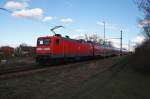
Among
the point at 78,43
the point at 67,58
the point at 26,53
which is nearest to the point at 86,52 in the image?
the point at 78,43

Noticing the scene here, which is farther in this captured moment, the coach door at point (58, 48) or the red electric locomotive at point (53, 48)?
the coach door at point (58, 48)

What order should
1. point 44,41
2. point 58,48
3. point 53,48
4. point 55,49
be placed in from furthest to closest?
point 58,48 < point 44,41 < point 55,49 < point 53,48

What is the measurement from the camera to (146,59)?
21.6 m

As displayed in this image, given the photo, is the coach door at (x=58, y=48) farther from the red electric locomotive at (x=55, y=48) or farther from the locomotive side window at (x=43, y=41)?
the locomotive side window at (x=43, y=41)

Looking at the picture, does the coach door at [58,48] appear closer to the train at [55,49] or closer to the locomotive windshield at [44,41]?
the train at [55,49]

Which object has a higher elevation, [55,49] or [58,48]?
[58,48]

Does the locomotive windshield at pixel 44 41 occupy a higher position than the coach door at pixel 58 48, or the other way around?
the locomotive windshield at pixel 44 41

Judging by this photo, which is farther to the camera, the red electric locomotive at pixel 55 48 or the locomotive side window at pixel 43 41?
the locomotive side window at pixel 43 41

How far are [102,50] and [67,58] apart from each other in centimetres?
2126

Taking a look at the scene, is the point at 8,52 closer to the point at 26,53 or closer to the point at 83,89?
the point at 26,53

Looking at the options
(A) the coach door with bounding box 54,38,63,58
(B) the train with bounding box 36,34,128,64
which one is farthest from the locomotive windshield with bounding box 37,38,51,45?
(A) the coach door with bounding box 54,38,63,58

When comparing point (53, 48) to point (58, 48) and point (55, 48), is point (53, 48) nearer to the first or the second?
point (55, 48)

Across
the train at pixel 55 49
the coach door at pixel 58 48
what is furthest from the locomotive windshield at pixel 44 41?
the coach door at pixel 58 48

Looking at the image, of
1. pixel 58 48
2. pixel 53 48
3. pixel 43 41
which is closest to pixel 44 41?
pixel 43 41
